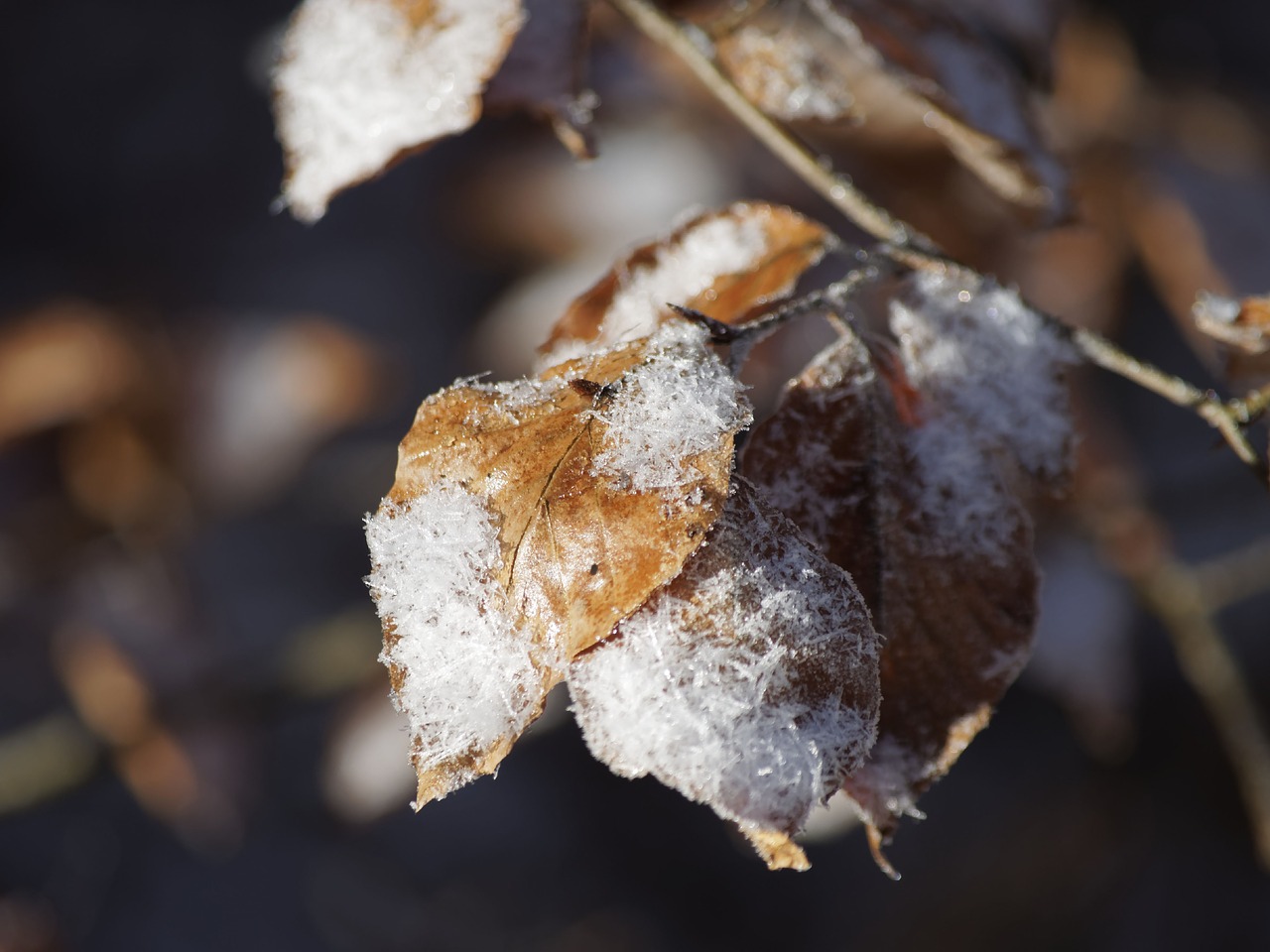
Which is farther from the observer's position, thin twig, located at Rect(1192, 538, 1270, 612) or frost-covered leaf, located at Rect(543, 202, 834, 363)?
thin twig, located at Rect(1192, 538, 1270, 612)

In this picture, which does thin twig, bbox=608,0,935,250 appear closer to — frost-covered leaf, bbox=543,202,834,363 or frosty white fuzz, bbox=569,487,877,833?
frost-covered leaf, bbox=543,202,834,363

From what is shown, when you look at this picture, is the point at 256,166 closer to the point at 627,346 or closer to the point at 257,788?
the point at 257,788

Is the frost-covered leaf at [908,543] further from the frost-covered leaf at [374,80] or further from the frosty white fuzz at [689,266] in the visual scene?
the frost-covered leaf at [374,80]

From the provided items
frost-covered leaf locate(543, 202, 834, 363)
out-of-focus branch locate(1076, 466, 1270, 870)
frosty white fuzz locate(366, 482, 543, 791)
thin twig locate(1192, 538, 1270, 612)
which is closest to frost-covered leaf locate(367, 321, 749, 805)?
frosty white fuzz locate(366, 482, 543, 791)

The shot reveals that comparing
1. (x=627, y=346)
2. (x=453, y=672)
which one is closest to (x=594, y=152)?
(x=627, y=346)

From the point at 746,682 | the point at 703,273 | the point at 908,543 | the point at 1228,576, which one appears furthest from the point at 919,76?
the point at 1228,576

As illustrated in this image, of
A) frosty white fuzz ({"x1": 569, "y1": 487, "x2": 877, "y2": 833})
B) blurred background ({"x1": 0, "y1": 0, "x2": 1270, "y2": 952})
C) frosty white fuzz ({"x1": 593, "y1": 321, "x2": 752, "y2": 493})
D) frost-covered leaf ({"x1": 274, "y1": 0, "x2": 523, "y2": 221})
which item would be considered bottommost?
blurred background ({"x1": 0, "y1": 0, "x2": 1270, "y2": 952})

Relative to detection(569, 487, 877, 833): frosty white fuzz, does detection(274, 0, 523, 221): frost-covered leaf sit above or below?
above

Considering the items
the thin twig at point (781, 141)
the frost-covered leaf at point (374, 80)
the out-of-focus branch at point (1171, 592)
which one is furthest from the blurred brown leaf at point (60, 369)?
the out-of-focus branch at point (1171, 592)
